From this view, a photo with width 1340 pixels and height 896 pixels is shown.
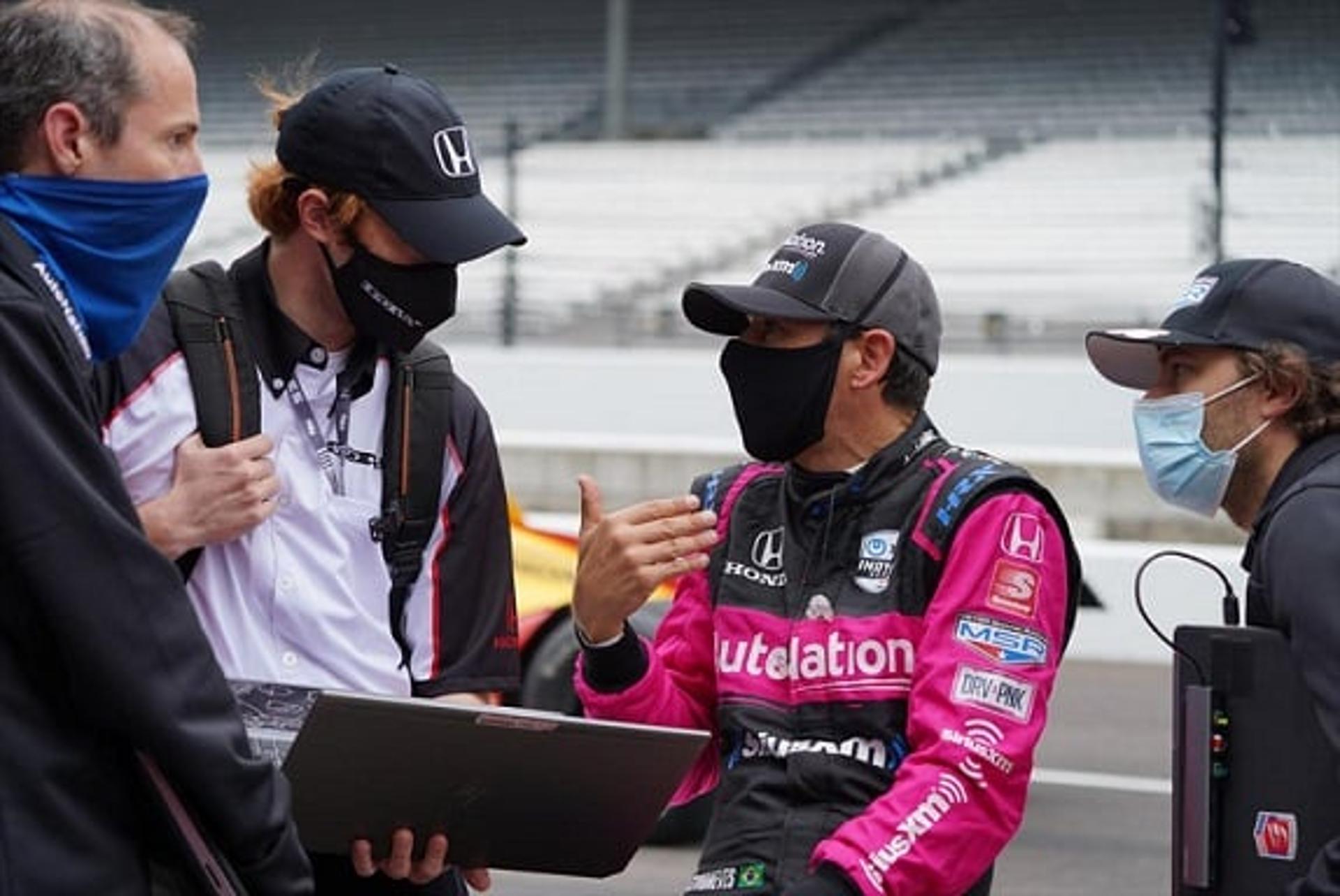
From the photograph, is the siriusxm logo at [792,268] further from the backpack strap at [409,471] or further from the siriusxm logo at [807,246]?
the backpack strap at [409,471]

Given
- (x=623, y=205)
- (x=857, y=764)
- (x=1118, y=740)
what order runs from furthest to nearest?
(x=623, y=205) < (x=1118, y=740) < (x=857, y=764)

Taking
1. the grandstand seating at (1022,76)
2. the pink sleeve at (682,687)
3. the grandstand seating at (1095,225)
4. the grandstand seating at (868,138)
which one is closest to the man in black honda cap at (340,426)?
the pink sleeve at (682,687)

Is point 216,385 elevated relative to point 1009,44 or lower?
elevated

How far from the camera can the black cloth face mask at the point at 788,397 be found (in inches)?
134

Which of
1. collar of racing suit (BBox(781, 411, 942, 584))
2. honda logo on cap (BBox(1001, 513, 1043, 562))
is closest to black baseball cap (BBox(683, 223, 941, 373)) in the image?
collar of racing suit (BBox(781, 411, 942, 584))

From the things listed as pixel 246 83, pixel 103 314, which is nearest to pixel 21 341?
pixel 103 314

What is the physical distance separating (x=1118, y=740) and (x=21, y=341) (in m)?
8.68

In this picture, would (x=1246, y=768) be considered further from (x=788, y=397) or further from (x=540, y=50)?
(x=540, y=50)

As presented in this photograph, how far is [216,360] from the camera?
336 cm

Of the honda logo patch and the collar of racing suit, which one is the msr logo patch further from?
the honda logo patch

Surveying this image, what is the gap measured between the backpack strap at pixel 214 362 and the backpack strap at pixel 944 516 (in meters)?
0.92

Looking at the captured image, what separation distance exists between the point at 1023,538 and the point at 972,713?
258mm

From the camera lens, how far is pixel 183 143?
9.41 feet

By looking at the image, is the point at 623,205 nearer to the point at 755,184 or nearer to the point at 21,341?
the point at 755,184
